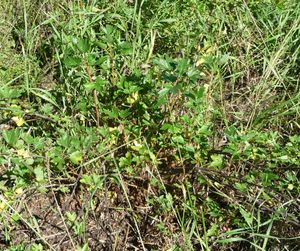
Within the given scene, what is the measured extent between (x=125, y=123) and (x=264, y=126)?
2.28ft

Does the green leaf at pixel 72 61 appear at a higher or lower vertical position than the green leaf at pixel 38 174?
higher

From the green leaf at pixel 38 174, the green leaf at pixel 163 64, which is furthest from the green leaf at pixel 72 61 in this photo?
the green leaf at pixel 38 174

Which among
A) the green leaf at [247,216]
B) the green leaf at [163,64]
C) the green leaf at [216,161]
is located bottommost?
the green leaf at [247,216]

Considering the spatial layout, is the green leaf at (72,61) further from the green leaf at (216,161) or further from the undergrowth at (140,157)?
the green leaf at (216,161)

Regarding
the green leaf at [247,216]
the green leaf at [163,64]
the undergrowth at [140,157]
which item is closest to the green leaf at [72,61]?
the undergrowth at [140,157]

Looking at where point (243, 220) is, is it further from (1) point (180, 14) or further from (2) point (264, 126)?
(1) point (180, 14)

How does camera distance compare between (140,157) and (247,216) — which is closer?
(247,216)

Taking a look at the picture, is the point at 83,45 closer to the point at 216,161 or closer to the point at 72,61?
the point at 72,61

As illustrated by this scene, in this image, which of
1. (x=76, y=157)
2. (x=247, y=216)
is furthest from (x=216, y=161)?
(x=76, y=157)

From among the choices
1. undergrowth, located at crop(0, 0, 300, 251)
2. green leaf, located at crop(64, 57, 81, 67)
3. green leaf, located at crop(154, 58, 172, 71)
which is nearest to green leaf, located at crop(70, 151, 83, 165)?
undergrowth, located at crop(0, 0, 300, 251)

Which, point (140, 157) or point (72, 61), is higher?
point (72, 61)

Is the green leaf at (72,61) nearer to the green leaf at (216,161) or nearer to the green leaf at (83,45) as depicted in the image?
the green leaf at (83,45)

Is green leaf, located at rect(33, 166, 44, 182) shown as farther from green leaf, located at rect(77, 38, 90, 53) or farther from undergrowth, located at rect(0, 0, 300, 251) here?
green leaf, located at rect(77, 38, 90, 53)

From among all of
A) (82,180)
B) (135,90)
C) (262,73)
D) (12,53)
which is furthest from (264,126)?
(12,53)
